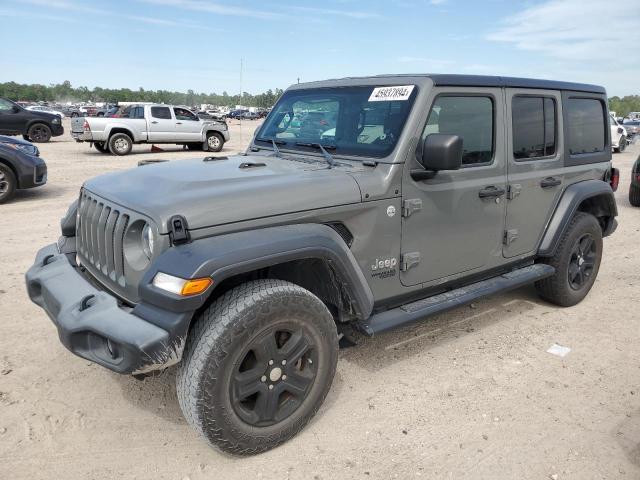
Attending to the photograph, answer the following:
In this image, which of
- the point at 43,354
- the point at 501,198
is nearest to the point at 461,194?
the point at 501,198

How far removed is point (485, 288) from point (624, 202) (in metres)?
A: 8.36

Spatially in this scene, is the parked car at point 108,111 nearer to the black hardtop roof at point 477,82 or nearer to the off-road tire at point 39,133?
the off-road tire at point 39,133

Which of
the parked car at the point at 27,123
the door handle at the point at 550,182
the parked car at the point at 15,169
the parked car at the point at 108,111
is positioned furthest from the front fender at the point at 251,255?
the parked car at the point at 27,123

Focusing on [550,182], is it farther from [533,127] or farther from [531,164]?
[533,127]

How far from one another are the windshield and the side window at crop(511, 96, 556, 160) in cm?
114

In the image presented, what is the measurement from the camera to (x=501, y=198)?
3859 millimetres

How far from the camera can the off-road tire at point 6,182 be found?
8680 millimetres

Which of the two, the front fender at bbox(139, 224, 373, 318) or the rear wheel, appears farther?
the rear wheel

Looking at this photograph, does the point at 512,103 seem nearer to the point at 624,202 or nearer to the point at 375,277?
the point at 375,277

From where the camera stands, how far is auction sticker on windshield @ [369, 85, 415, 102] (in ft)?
11.0

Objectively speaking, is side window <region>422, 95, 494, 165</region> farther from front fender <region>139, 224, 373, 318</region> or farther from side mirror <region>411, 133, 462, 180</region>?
front fender <region>139, 224, 373, 318</region>

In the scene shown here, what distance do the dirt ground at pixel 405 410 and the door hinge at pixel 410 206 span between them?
1.17 meters

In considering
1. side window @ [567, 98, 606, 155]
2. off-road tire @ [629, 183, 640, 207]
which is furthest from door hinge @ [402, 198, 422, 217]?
off-road tire @ [629, 183, 640, 207]

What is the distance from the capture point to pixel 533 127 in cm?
414
